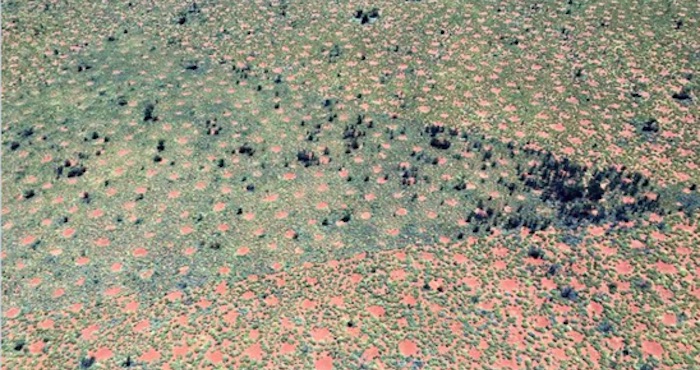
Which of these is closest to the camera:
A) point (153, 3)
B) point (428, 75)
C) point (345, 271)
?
point (345, 271)

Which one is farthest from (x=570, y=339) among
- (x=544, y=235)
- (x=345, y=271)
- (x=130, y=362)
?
(x=130, y=362)

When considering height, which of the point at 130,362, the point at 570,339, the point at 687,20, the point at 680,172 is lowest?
the point at 130,362

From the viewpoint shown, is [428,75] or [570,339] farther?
[428,75]

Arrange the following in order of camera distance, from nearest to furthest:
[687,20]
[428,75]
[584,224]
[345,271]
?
[345,271] < [584,224] < [428,75] < [687,20]

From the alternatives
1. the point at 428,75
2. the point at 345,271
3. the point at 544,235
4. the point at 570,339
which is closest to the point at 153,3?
the point at 428,75

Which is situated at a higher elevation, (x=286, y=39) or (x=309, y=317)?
(x=286, y=39)

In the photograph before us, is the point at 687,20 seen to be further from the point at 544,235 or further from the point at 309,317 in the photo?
the point at 309,317
